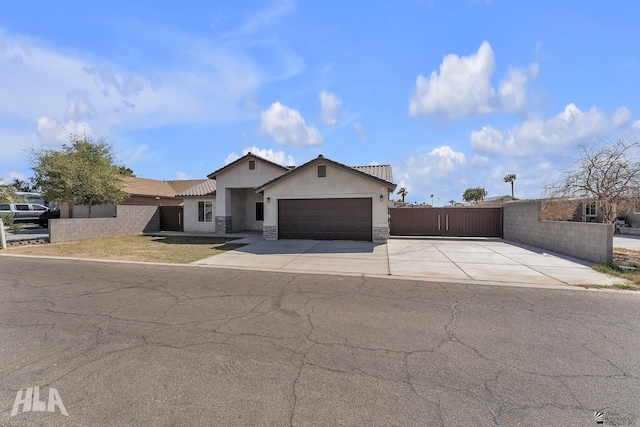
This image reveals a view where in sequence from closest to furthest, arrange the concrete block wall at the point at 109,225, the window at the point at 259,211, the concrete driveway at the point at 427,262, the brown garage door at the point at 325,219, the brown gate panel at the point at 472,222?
1. the concrete driveway at the point at 427,262
2. the brown garage door at the point at 325,219
3. the concrete block wall at the point at 109,225
4. the brown gate panel at the point at 472,222
5. the window at the point at 259,211

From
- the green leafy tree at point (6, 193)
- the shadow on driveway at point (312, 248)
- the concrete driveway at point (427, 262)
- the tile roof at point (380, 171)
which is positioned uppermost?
the tile roof at point (380, 171)

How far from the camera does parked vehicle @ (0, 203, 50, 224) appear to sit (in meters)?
25.5

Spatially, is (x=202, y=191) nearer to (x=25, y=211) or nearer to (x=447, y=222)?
(x=25, y=211)

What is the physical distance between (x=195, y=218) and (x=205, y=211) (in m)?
1.06

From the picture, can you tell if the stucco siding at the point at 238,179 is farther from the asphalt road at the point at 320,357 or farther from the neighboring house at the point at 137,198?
the asphalt road at the point at 320,357

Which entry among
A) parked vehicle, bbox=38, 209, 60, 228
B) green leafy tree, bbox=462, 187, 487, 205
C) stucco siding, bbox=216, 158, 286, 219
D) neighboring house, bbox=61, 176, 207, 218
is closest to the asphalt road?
stucco siding, bbox=216, 158, 286, 219

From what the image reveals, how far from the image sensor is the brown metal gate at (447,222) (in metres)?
17.7

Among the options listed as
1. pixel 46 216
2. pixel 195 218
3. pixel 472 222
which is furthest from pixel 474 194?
pixel 46 216

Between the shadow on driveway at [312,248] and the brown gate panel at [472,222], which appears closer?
the shadow on driveway at [312,248]

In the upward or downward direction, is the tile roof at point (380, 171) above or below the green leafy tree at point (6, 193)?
above

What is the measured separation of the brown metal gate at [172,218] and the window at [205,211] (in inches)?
76.4

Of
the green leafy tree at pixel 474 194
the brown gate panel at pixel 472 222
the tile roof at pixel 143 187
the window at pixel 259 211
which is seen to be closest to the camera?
the brown gate panel at pixel 472 222

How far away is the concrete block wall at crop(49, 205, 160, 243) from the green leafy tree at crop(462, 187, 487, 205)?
68882mm

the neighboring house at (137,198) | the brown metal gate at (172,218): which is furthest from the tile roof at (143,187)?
the brown metal gate at (172,218)
